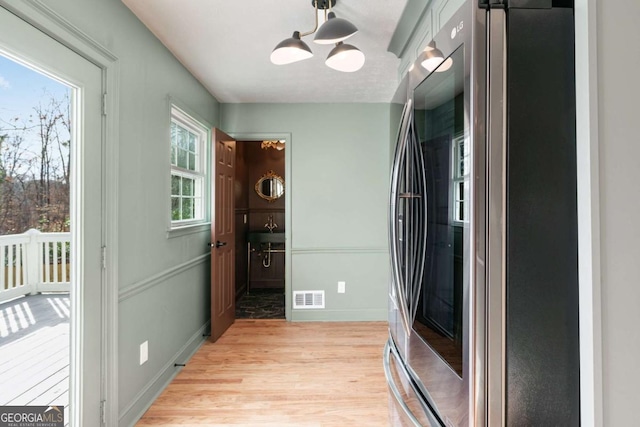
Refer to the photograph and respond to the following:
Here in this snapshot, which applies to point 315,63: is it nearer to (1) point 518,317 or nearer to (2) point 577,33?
(2) point 577,33

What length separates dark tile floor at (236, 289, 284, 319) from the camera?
385 cm

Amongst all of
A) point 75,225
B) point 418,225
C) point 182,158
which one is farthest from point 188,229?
point 418,225

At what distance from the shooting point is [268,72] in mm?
2820

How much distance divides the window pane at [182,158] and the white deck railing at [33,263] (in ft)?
4.63

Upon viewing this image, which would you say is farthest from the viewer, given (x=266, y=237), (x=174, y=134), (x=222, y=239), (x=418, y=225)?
(x=266, y=237)

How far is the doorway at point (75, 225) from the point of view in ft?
4.33

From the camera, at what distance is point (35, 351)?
4.42 feet

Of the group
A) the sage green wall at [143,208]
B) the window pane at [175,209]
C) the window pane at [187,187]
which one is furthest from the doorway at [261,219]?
the sage green wall at [143,208]

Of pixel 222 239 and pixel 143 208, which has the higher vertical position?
pixel 143 208

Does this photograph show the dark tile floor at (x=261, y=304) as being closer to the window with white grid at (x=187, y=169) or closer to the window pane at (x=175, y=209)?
the window with white grid at (x=187, y=169)

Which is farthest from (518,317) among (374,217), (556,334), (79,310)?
(374,217)

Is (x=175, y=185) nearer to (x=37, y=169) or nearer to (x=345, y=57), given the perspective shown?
(x=37, y=169)

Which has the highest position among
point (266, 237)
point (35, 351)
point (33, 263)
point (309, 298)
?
point (33, 263)

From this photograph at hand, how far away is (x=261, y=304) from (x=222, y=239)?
55.1 inches
